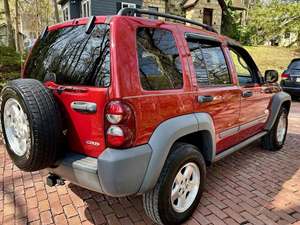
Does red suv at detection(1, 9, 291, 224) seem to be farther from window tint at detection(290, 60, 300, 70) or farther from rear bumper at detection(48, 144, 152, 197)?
window tint at detection(290, 60, 300, 70)

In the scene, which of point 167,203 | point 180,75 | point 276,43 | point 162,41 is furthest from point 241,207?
point 276,43

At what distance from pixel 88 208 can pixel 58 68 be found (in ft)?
4.97

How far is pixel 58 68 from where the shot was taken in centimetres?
269

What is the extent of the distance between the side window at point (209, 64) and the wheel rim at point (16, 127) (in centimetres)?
169

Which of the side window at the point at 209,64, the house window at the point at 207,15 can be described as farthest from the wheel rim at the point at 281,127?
the house window at the point at 207,15

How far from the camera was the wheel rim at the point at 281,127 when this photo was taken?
16.6 feet

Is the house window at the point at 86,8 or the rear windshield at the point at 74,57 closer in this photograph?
the rear windshield at the point at 74,57

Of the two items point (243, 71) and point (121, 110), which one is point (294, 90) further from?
point (121, 110)

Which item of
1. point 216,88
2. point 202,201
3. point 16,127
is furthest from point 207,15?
point 16,127

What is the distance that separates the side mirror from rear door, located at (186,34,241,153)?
1.23m

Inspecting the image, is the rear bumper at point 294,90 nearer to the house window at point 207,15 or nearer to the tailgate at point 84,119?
the tailgate at point 84,119

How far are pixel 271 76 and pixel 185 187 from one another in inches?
102

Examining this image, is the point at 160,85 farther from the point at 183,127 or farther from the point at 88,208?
the point at 88,208

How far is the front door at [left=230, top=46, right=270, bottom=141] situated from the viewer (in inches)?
151
